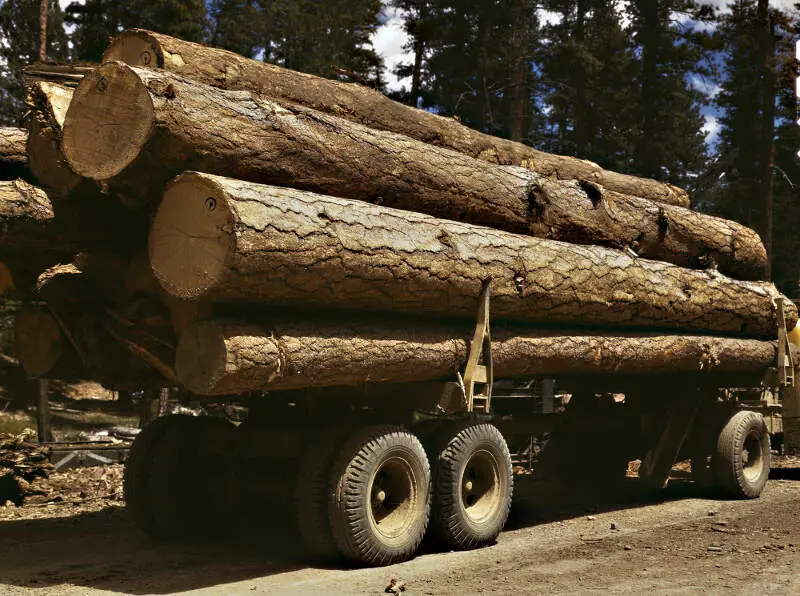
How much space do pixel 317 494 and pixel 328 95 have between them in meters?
3.17

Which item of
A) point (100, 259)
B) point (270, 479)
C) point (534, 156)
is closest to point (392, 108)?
point (534, 156)

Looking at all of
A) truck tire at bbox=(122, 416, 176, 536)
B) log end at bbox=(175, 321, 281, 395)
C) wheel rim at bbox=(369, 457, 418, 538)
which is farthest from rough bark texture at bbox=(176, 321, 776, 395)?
truck tire at bbox=(122, 416, 176, 536)

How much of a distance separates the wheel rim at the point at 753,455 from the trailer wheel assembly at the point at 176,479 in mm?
6344

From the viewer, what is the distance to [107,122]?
6.20 meters

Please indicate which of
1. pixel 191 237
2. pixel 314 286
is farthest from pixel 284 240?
pixel 191 237

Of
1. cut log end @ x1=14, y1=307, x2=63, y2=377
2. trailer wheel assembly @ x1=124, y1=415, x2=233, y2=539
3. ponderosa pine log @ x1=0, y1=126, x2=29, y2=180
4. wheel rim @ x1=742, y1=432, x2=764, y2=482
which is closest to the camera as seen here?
ponderosa pine log @ x1=0, y1=126, x2=29, y2=180

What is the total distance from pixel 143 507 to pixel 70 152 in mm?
3119

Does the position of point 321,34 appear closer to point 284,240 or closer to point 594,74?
point 594,74

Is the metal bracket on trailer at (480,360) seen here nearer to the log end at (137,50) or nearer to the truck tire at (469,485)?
the truck tire at (469,485)

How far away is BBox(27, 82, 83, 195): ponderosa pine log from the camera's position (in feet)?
22.3

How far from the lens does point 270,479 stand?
758cm

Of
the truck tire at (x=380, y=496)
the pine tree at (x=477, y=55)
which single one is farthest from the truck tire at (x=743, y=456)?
the pine tree at (x=477, y=55)

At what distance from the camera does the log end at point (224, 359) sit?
5832mm

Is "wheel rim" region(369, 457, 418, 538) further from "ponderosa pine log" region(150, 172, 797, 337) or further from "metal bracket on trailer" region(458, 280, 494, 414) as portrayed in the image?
"ponderosa pine log" region(150, 172, 797, 337)
